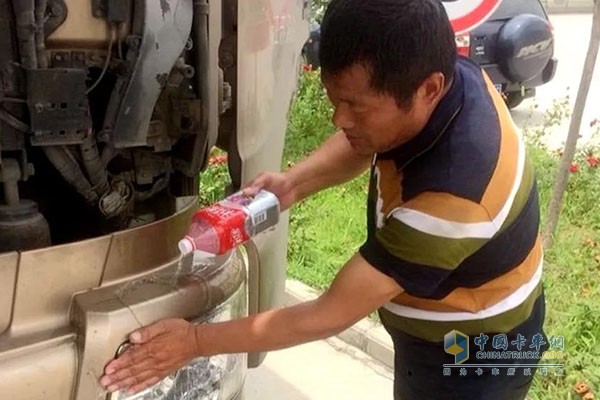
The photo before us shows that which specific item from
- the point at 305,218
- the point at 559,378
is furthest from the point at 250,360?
the point at 305,218

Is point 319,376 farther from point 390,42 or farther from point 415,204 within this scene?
point 390,42

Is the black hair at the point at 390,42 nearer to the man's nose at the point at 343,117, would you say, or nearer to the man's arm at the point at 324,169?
the man's nose at the point at 343,117

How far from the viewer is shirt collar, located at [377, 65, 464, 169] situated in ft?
4.96

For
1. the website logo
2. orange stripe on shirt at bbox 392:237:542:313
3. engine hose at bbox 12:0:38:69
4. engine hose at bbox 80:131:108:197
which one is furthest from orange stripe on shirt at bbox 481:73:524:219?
engine hose at bbox 12:0:38:69

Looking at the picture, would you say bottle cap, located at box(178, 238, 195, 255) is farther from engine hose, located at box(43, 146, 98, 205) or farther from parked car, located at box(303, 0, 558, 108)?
parked car, located at box(303, 0, 558, 108)

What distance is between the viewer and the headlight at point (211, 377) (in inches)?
57.7

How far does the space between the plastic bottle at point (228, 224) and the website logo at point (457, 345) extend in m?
0.48

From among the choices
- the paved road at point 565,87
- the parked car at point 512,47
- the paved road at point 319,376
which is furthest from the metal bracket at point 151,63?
the paved road at point 565,87

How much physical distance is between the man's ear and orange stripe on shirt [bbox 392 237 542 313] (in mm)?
431

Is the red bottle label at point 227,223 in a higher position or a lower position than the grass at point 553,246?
higher

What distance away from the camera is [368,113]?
1452mm

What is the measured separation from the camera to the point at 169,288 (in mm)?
1464

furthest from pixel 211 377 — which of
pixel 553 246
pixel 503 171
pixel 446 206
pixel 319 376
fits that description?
pixel 553 246

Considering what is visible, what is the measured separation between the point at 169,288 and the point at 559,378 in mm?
1949
